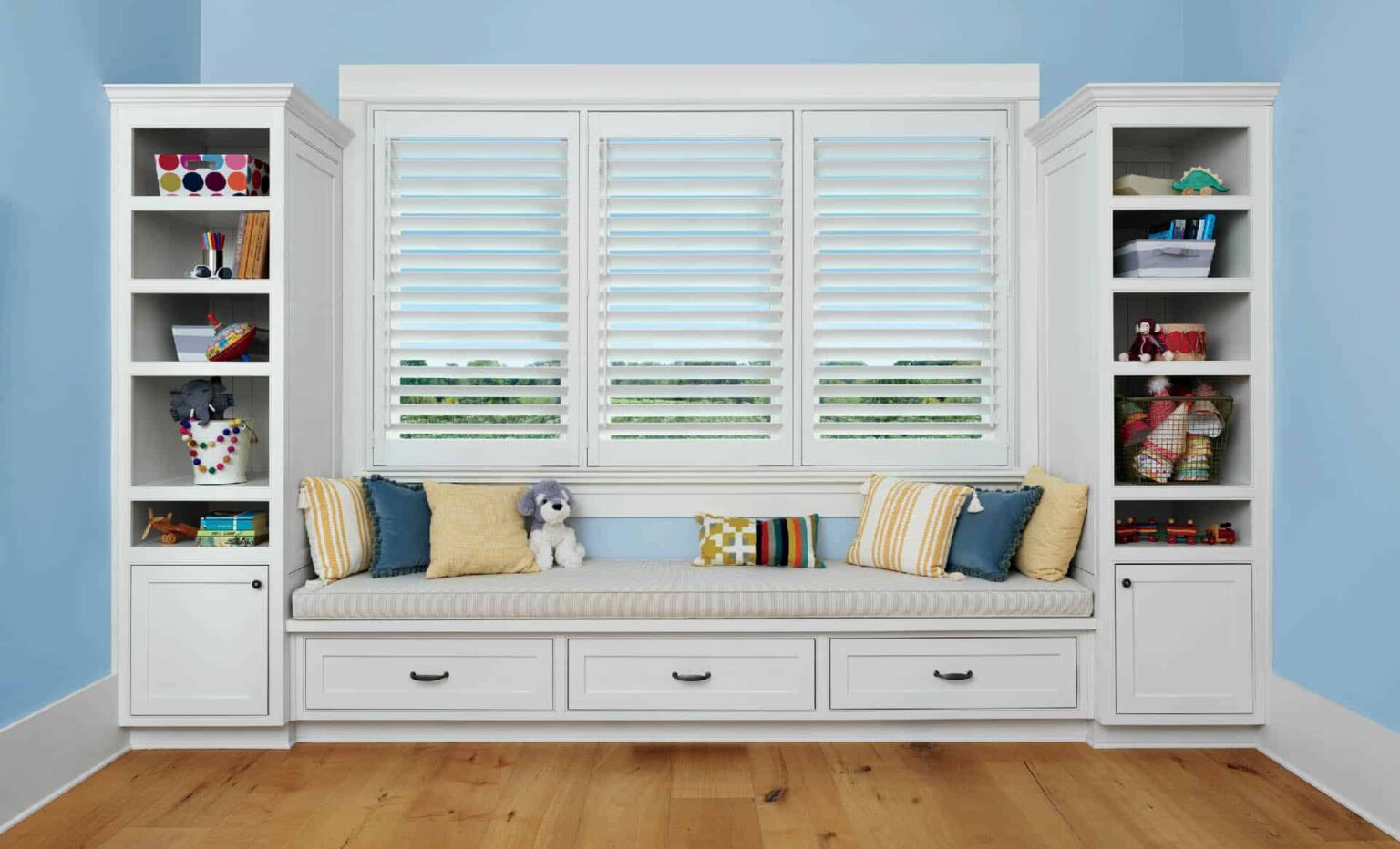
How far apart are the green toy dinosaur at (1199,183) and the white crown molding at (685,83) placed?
69 centimetres

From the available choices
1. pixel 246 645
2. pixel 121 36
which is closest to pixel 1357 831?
pixel 246 645

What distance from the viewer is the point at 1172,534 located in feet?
10.4

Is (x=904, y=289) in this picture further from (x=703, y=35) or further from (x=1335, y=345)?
(x=1335, y=345)

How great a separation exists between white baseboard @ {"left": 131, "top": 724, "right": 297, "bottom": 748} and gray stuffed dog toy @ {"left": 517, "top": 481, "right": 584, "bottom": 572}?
968mm

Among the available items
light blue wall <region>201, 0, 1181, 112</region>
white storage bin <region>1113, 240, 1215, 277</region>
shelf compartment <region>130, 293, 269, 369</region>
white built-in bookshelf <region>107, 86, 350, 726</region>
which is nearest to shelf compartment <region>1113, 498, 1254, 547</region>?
white storage bin <region>1113, 240, 1215, 277</region>

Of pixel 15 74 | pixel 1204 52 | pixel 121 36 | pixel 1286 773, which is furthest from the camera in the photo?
pixel 1204 52

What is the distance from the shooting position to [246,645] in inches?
119

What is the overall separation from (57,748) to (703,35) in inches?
122

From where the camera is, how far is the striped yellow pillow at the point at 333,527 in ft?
10.3

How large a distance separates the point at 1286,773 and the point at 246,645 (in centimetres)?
317

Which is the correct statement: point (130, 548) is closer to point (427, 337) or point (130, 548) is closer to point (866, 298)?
point (427, 337)

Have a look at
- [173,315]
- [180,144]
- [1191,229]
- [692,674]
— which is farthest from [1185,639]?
[180,144]

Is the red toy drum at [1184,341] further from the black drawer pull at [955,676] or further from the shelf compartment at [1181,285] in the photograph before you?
the black drawer pull at [955,676]

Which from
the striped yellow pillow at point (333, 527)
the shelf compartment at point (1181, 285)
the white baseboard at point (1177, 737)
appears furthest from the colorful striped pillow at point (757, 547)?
the shelf compartment at point (1181, 285)
